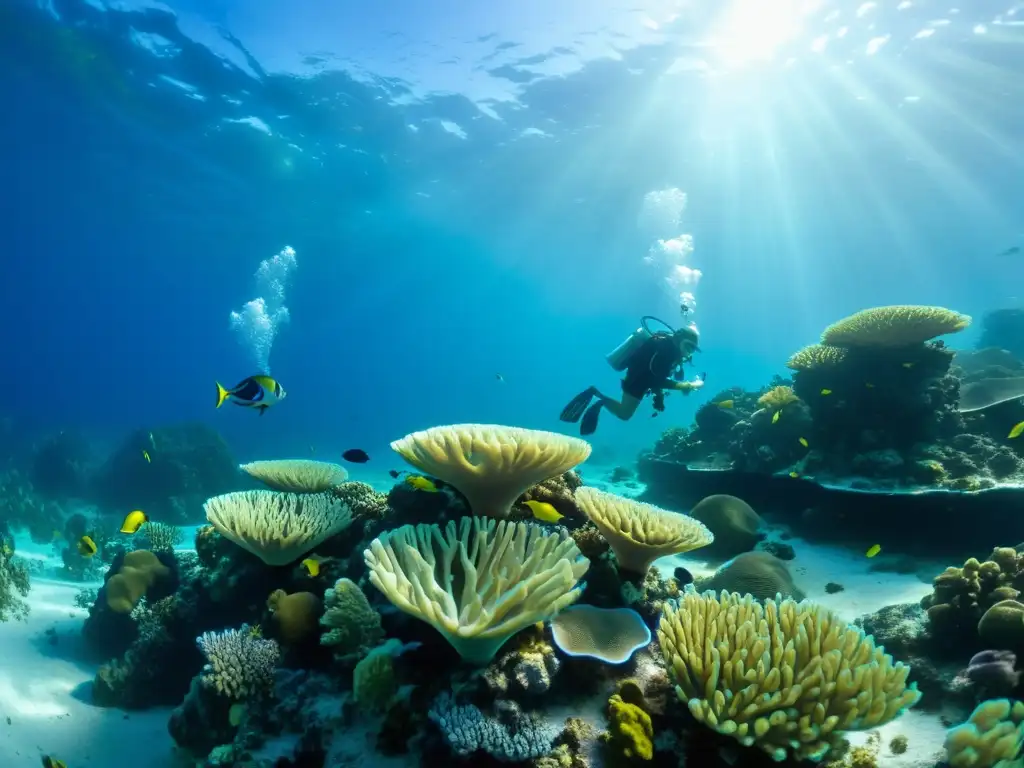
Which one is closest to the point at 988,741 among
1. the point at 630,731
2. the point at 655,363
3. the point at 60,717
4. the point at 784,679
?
the point at 784,679

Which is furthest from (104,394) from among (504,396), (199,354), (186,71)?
(186,71)

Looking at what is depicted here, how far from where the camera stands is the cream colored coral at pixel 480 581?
112 inches

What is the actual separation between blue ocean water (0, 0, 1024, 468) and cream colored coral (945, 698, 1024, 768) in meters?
12.1

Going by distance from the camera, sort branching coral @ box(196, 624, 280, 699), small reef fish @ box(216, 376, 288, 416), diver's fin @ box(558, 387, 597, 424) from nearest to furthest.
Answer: branching coral @ box(196, 624, 280, 699)
small reef fish @ box(216, 376, 288, 416)
diver's fin @ box(558, 387, 597, 424)

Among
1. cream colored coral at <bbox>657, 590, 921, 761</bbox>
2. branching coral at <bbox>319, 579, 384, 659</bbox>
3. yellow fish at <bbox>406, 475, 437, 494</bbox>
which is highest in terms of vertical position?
yellow fish at <bbox>406, 475, 437, 494</bbox>

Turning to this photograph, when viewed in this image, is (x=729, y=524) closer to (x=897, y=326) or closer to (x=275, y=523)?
(x=897, y=326)

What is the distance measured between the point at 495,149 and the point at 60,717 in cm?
2980

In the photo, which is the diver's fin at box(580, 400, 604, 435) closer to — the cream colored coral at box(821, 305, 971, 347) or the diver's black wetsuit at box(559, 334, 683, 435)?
the diver's black wetsuit at box(559, 334, 683, 435)

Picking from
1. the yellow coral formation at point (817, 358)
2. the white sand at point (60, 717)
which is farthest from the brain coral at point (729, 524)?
the white sand at point (60, 717)

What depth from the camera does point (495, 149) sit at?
29781 mm

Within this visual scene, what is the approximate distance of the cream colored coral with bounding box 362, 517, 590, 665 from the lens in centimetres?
284

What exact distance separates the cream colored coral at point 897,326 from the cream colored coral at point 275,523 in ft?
25.9

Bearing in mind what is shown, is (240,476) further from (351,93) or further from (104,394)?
(104,394)

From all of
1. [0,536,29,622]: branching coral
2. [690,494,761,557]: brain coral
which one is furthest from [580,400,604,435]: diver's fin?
[0,536,29,622]: branching coral
